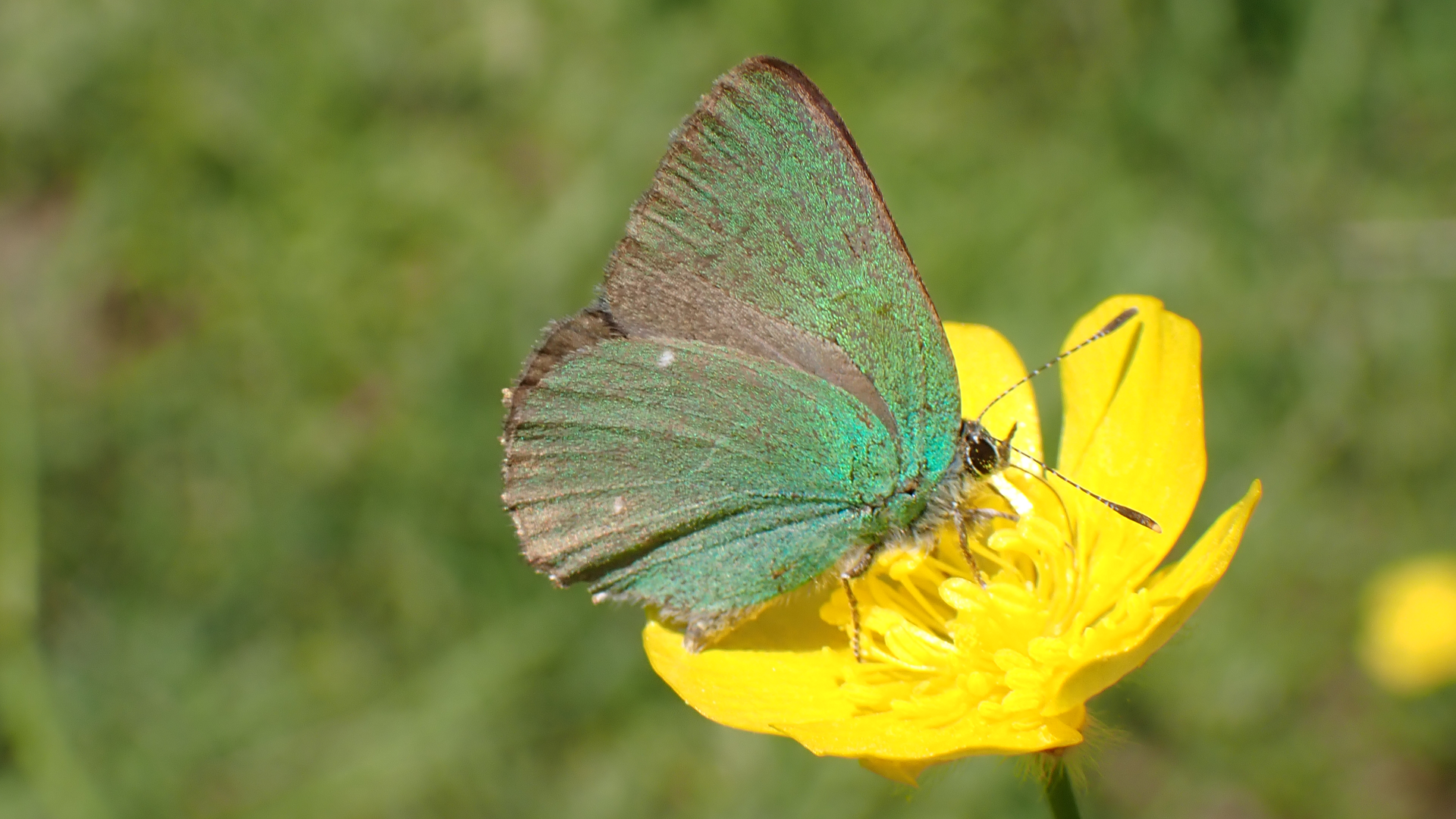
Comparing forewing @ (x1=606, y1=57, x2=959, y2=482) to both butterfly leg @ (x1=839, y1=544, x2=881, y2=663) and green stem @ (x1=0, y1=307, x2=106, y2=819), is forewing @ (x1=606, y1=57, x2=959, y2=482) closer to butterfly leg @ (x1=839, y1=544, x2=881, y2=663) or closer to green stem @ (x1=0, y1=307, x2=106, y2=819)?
butterfly leg @ (x1=839, y1=544, x2=881, y2=663)

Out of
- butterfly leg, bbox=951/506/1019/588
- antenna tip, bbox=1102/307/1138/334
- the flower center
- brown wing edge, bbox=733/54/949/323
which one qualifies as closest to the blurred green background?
the flower center

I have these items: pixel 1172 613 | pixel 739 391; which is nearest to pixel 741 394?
pixel 739 391

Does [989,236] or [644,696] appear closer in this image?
[644,696]

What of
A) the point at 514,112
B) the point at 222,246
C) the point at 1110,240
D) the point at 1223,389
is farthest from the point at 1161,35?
the point at 222,246

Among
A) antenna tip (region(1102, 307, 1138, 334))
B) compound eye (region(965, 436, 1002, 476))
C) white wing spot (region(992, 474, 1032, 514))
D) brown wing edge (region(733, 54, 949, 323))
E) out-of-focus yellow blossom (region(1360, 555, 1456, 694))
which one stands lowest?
out-of-focus yellow blossom (region(1360, 555, 1456, 694))

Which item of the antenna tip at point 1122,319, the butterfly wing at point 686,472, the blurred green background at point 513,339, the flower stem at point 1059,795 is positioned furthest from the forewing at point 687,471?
the blurred green background at point 513,339

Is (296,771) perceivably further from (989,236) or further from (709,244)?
(989,236)
